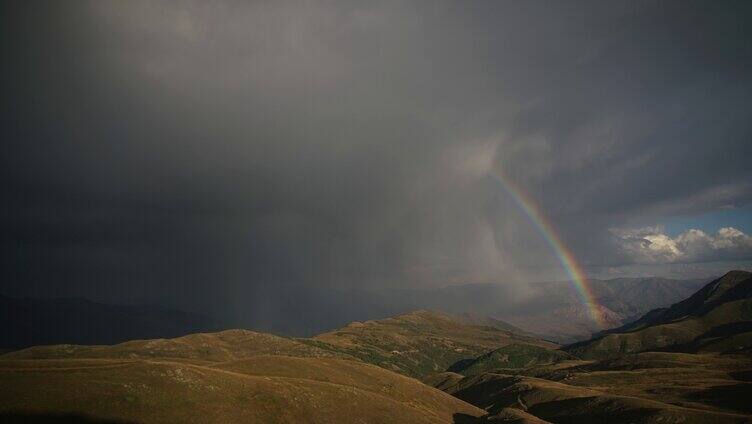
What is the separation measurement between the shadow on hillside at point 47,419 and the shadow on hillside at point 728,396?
15061 cm

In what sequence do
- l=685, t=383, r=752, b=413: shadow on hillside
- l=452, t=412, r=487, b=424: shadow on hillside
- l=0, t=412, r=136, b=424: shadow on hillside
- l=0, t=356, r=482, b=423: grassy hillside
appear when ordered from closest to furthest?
l=0, t=412, r=136, b=424: shadow on hillside
l=0, t=356, r=482, b=423: grassy hillside
l=452, t=412, r=487, b=424: shadow on hillside
l=685, t=383, r=752, b=413: shadow on hillside

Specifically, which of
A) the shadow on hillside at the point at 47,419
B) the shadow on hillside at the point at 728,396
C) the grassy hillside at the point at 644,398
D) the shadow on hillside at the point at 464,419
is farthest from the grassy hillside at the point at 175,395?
Result: the shadow on hillside at the point at 728,396

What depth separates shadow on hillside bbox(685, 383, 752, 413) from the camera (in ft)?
380

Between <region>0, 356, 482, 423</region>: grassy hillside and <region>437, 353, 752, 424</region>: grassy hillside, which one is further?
<region>437, 353, 752, 424</region>: grassy hillside

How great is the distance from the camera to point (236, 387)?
6781cm

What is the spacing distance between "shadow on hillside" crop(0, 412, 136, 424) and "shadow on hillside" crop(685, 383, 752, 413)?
494 feet

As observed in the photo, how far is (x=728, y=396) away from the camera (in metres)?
125

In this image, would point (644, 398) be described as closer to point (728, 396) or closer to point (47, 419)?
point (728, 396)

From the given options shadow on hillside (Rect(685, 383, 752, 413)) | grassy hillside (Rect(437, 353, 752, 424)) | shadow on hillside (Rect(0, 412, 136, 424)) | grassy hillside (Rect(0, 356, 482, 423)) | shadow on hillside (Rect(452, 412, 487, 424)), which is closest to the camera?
shadow on hillside (Rect(0, 412, 136, 424))

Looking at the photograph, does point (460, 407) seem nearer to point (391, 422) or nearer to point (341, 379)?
point (341, 379)

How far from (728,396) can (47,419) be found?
170 m

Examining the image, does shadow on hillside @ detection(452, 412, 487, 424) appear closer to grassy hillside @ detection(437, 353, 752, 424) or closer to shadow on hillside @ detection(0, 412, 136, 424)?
grassy hillside @ detection(437, 353, 752, 424)

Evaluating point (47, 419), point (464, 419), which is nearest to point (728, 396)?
point (464, 419)

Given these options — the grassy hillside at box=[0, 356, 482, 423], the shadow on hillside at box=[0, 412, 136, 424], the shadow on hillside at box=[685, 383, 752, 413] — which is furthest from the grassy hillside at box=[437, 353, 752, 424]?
the shadow on hillside at box=[0, 412, 136, 424]
